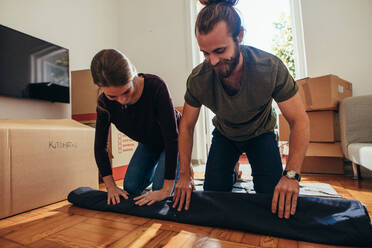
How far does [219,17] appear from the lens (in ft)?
2.13

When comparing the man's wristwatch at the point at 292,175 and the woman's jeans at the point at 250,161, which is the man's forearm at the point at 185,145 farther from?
the man's wristwatch at the point at 292,175

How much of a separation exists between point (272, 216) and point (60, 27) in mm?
2377

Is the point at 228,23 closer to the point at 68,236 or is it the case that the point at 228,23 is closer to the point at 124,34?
the point at 68,236

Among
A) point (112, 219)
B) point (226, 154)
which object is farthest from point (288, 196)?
point (112, 219)

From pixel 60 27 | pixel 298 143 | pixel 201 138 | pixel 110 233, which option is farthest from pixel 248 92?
pixel 60 27

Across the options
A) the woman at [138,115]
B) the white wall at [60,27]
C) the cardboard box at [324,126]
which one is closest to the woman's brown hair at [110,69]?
the woman at [138,115]

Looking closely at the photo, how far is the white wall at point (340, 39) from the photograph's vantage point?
1894mm

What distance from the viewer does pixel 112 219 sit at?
848 millimetres

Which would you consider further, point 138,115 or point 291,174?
point 138,115

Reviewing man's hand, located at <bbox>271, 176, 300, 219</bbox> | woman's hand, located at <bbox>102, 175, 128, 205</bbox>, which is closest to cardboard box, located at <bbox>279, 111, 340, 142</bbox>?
man's hand, located at <bbox>271, 176, 300, 219</bbox>

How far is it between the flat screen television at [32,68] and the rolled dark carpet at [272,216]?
145 centimetres

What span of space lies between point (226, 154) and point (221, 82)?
34 centimetres

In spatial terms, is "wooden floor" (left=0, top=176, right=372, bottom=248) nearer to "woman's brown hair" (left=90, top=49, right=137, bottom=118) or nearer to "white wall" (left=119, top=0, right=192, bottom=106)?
"woman's brown hair" (left=90, top=49, right=137, bottom=118)

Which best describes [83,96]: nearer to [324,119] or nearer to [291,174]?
[291,174]
